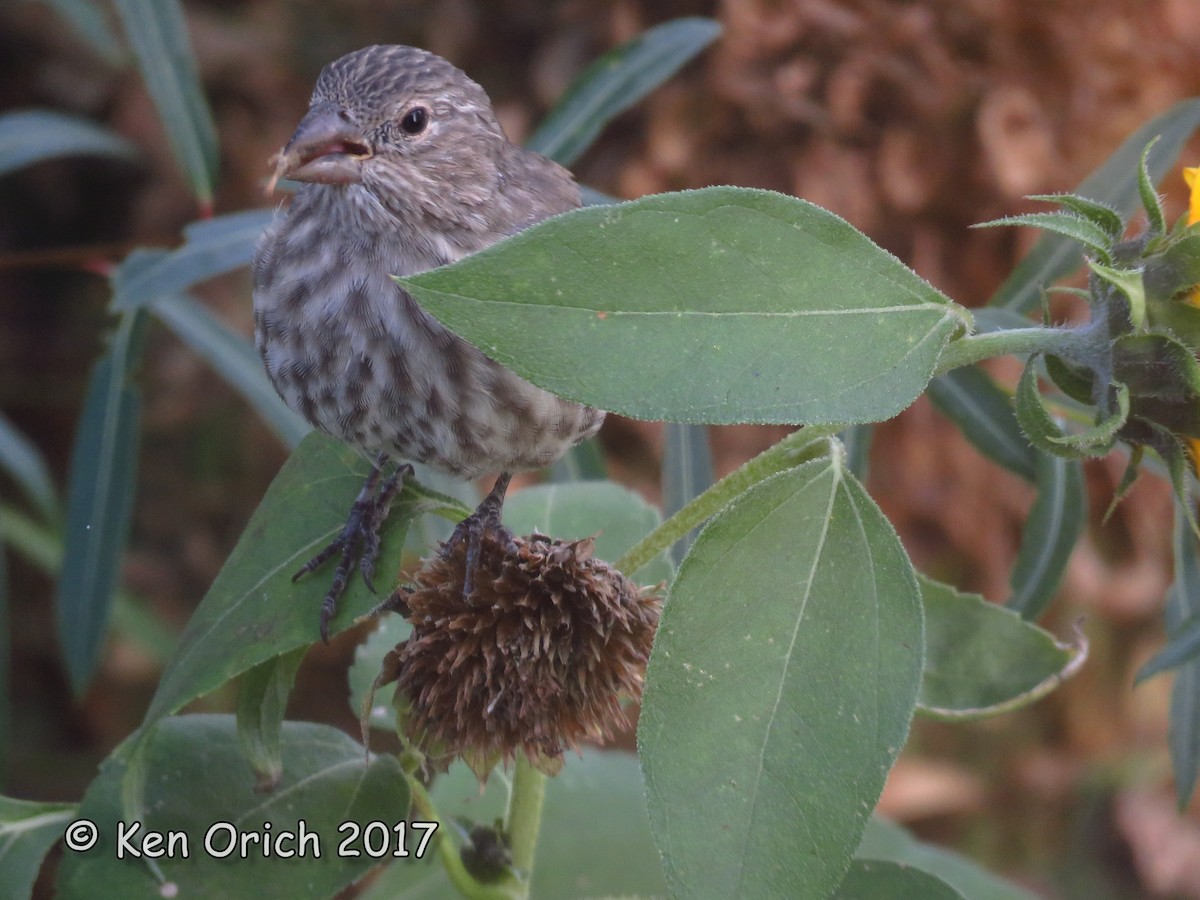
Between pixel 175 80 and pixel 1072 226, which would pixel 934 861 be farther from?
pixel 175 80

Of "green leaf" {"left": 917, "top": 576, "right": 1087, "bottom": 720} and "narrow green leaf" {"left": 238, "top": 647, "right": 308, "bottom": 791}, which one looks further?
"green leaf" {"left": 917, "top": 576, "right": 1087, "bottom": 720}

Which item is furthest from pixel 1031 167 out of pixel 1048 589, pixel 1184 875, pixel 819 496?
pixel 819 496

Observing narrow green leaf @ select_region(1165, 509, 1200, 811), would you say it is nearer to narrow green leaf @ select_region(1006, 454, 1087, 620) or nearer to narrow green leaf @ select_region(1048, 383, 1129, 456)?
narrow green leaf @ select_region(1006, 454, 1087, 620)

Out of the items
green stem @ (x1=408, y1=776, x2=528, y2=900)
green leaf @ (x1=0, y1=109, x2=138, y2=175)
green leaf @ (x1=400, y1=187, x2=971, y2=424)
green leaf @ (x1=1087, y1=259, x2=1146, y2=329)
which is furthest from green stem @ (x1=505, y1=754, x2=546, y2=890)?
green leaf @ (x1=0, y1=109, x2=138, y2=175)

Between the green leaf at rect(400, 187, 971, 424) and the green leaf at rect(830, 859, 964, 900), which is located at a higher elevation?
the green leaf at rect(400, 187, 971, 424)

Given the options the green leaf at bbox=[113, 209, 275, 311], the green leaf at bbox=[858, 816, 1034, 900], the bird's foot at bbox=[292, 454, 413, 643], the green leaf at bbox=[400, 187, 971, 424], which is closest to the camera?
the green leaf at bbox=[400, 187, 971, 424]

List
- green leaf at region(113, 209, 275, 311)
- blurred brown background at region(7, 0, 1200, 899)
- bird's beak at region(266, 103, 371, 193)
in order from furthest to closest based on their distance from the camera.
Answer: blurred brown background at region(7, 0, 1200, 899) < green leaf at region(113, 209, 275, 311) < bird's beak at region(266, 103, 371, 193)
